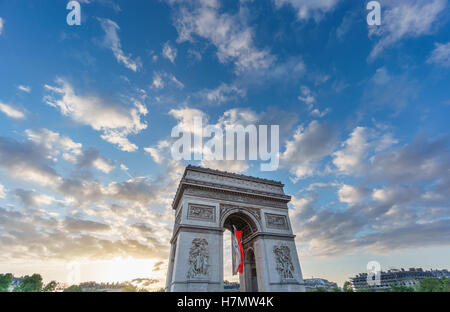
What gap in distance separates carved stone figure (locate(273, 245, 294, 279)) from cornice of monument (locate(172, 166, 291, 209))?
4529mm

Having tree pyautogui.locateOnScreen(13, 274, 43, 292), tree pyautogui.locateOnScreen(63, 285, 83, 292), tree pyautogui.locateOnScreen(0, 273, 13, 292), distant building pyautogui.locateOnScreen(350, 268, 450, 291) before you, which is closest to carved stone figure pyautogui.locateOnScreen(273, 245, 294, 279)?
tree pyautogui.locateOnScreen(13, 274, 43, 292)

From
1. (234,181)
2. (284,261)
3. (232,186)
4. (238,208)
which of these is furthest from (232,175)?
(284,261)

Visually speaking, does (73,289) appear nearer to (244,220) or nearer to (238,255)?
(238,255)

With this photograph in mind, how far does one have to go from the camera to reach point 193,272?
49.1 feet

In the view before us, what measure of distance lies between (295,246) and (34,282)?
5570 centimetres

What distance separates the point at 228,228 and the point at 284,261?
22.0ft

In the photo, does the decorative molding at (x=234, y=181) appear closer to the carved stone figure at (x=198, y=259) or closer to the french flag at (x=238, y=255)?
the french flag at (x=238, y=255)

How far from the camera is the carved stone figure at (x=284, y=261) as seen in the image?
1688cm

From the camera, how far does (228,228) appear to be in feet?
72.6

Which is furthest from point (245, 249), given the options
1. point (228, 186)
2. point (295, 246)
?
point (228, 186)
